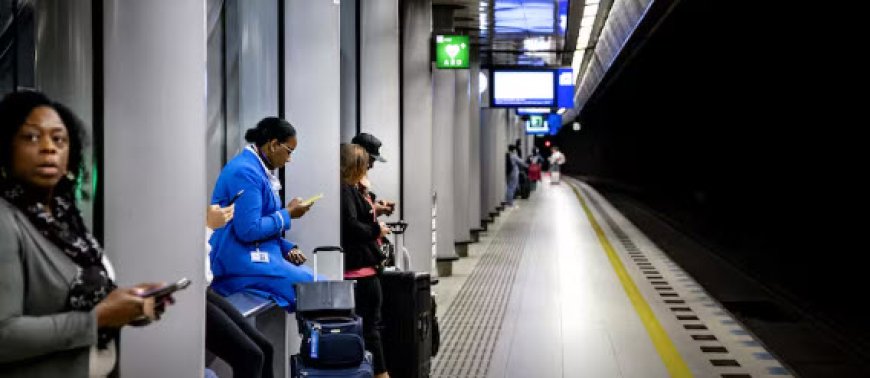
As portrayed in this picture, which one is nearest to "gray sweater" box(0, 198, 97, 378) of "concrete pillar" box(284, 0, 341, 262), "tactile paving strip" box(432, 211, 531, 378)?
"concrete pillar" box(284, 0, 341, 262)

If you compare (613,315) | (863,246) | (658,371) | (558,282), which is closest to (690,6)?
(863,246)

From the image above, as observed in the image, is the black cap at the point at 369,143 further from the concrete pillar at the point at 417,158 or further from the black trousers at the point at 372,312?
the concrete pillar at the point at 417,158

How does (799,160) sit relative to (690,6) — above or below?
below

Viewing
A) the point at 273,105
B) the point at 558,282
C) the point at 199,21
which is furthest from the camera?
the point at 558,282

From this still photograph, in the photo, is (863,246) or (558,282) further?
(863,246)

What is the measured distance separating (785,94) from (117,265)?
32991 mm

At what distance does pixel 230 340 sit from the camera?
5.19 metres

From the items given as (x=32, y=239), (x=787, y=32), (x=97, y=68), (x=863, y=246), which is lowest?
(x=863, y=246)

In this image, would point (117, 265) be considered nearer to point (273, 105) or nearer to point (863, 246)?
point (273, 105)

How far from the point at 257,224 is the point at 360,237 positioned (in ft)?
5.57

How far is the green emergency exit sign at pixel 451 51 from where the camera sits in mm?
13750

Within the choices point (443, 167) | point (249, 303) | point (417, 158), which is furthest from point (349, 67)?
point (249, 303)

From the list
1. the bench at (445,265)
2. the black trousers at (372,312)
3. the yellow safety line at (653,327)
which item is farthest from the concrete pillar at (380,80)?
the bench at (445,265)

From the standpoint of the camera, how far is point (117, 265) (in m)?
4.21
